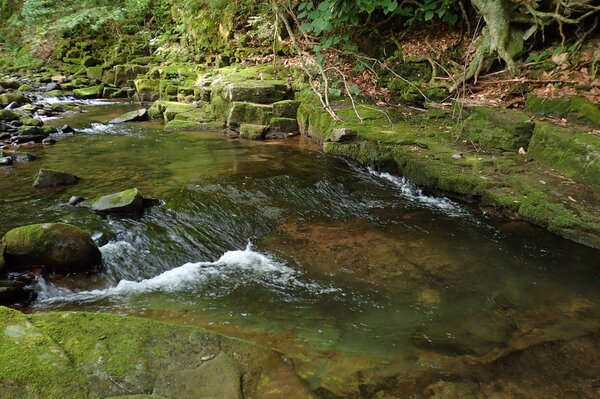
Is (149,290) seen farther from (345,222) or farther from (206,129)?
(206,129)

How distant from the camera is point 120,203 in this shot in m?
5.67

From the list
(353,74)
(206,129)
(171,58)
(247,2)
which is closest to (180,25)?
(171,58)

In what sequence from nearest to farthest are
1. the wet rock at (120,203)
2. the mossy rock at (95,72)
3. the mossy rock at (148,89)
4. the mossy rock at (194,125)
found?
the wet rock at (120,203) < the mossy rock at (194,125) < the mossy rock at (148,89) < the mossy rock at (95,72)

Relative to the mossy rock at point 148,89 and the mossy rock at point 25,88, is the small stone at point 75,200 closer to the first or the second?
the mossy rock at point 148,89

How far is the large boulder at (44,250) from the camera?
14.0ft

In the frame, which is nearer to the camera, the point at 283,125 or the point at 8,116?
the point at 283,125

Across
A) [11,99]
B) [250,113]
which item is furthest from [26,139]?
[250,113]

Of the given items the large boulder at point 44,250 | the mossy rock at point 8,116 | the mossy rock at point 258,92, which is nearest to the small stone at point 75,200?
the large boulder at point 44,250

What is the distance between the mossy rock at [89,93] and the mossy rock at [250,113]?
8.91 meters

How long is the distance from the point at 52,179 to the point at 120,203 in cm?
184

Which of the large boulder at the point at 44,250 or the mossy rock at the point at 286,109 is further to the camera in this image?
the mossy rock at the point at 286,109

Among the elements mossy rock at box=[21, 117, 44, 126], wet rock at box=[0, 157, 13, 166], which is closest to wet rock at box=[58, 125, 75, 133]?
mossy rock at box=[21, 117, 44, 126]

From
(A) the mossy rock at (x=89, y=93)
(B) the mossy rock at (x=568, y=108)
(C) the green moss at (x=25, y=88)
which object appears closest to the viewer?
(B) the mossy rock at (x=568, y=108)

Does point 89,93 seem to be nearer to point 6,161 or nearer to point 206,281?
point 6,161
